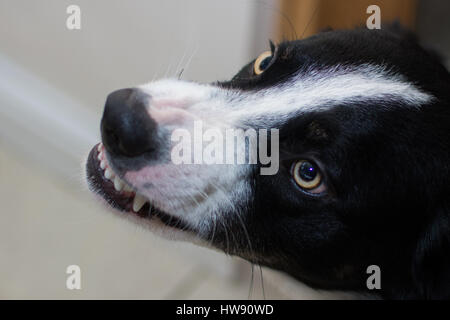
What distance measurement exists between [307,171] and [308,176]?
0.04 ft

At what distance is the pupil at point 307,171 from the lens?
127cm

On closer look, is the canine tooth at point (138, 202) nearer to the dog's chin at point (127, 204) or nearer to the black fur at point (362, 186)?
the dog's chin at point (127, 204)

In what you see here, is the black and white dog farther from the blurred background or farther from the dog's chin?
the blurred background

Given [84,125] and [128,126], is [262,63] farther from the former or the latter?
[84,125]

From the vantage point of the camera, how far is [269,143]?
130cm

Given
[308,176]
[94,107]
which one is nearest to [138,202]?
[308,176]

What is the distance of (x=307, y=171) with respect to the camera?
4.20 feet

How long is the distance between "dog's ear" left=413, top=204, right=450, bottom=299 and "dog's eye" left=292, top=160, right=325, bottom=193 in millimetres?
311

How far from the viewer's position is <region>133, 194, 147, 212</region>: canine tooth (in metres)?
1.39

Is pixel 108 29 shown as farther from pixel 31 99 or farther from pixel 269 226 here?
pixel 269 226

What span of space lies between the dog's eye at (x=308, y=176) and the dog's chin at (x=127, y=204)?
30cm

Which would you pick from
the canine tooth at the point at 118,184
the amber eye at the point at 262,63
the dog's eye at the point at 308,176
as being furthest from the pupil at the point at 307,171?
the canine tooth at the point at 118,184
